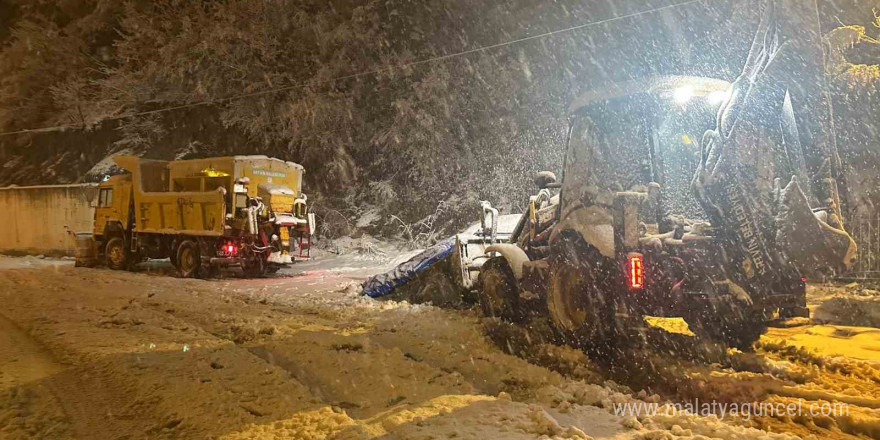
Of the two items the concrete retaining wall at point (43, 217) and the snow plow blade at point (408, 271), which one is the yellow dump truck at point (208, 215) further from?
the concrete retaining wall at point (43, 217)

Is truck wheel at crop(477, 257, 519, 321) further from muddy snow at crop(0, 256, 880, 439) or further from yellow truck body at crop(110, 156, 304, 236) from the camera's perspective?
yellow truck body at crop(110, 156, 304, 236)

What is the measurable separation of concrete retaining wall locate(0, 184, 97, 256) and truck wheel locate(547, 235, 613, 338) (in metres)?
21.0

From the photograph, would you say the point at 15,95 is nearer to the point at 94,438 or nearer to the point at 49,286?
the point at 49,286

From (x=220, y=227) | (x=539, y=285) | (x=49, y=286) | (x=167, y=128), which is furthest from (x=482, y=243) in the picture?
(x=167, y=128)

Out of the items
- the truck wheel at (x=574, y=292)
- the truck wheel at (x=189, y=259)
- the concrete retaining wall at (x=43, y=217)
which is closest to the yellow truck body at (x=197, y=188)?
the truck wheel at (x=189, y=259)

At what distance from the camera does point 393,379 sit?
5.19 m

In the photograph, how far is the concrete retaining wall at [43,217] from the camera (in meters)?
21.7

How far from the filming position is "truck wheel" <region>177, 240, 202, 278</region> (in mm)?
14969

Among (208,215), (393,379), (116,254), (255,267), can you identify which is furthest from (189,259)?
(393,379)

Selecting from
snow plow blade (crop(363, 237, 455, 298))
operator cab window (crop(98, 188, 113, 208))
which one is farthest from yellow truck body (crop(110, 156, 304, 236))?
snow plow blade (crop(363, 237, 455, 298))

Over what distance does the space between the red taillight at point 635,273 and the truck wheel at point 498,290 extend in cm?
223

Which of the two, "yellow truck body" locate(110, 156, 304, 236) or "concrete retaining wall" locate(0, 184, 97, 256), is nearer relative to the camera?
"yellow truck body" locate(110, 156, 304, 236)

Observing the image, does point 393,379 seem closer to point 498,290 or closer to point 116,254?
point 498,290

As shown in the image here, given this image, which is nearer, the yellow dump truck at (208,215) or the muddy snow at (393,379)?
the muddy snow at (393,379)
